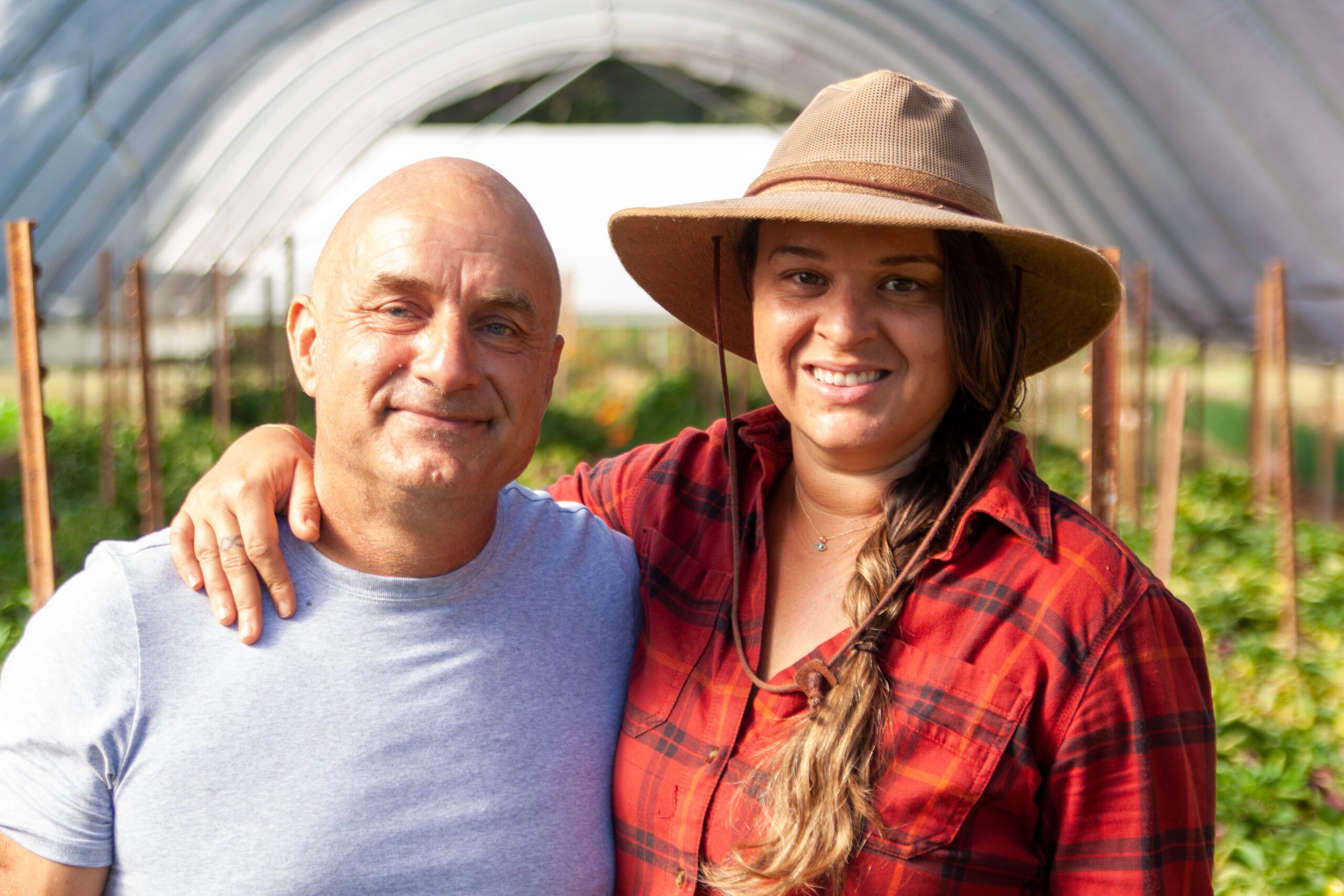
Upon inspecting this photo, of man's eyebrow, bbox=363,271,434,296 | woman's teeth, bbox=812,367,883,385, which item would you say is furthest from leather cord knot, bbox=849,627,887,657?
man's eyebrow, bbox=363,271,434,296

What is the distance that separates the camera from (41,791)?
1583 millimetres

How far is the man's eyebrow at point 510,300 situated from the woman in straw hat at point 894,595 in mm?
371

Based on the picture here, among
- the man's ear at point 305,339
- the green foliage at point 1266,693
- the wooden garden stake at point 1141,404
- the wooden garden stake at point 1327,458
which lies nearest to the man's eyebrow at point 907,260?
the man's ear at point 305,339

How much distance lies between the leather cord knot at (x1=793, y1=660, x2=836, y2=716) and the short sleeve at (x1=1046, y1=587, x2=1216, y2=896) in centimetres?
33

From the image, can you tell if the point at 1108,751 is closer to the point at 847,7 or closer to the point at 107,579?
the point at 107,579

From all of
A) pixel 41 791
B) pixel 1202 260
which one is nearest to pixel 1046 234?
pixel 41 791

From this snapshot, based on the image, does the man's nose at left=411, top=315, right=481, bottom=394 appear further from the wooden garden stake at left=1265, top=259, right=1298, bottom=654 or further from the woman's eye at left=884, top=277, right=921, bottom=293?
the wooden garden stake at left=1265, top=259, right=1298, bottom=654

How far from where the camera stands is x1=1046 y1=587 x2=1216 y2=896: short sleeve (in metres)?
1.58

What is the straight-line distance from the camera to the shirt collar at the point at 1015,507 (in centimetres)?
174

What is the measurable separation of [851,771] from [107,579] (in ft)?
Result: 3.50

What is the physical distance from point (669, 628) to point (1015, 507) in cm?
61

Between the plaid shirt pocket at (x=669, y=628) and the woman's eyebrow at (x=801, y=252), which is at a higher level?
the woman's eyebrow at (x=801, y=252)

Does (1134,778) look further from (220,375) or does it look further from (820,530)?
(220,375)

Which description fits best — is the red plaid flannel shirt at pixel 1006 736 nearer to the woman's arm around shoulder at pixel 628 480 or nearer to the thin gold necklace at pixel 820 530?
the thin gold necklace at pixel 820 530
